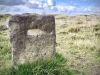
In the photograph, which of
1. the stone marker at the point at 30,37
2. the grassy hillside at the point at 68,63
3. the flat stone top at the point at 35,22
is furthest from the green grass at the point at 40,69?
the flat stone top at the point at 35,22

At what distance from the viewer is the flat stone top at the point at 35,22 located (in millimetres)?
4418

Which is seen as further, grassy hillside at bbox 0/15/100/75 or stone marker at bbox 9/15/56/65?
stone marker at bbox 9/15/56/65

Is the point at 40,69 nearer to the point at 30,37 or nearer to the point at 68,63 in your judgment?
the point at 30,37


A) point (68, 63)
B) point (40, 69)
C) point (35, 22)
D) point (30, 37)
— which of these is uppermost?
point (35, 22)

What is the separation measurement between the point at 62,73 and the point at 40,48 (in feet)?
2.76

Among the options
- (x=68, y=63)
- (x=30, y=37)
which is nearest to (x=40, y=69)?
(x=30, y=37)

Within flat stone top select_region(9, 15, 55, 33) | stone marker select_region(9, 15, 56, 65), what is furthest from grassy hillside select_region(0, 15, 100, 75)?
flat stone top select_region(9, 15, 55, 33)

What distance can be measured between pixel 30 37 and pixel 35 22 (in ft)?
1.30

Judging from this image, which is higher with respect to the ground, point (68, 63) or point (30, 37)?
point (30, 37)

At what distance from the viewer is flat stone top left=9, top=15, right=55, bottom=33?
4418mm

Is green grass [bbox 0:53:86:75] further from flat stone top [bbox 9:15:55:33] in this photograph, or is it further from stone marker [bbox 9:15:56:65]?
flat stone top [bbox 9:15:55:33]

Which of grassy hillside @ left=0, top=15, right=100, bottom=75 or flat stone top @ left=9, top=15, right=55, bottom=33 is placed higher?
flat stone top @ left=9, top=15, right=55, bottom=33

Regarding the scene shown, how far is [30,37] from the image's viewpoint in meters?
4.44

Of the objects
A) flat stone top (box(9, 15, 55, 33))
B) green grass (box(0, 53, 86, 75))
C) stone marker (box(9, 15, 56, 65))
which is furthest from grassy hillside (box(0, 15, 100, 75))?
flat stone top (box(9, 15, 55, 33))
